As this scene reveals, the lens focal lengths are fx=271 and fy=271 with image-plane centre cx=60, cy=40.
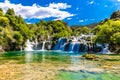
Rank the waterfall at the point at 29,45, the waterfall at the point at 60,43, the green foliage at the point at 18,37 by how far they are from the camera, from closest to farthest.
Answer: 1. the green foliage at the point at 18,37
2. the waterfall at the point at 60,43
3. the waterfall at the point at 29,45

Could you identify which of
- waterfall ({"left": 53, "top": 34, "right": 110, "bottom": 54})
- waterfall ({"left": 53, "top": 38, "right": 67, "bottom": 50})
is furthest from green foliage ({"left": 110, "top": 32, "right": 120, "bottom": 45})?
waterfall ({"left": 53, "top": 38, "right": 67, "bottom": 50})

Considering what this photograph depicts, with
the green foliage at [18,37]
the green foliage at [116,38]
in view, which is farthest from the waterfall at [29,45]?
the green foliage at [116,38]

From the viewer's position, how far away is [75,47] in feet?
305

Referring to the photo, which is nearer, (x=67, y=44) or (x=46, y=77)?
(x=46, y=77)

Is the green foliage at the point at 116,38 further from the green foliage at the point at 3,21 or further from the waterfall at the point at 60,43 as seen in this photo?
the green foliage at the point at 3,21

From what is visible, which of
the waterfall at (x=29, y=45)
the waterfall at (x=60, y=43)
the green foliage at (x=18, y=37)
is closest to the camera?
the green foliage at (x=18, y=37)

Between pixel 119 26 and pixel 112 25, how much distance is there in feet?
6.93

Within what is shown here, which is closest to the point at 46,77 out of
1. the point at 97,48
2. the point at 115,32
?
the point at 115,32

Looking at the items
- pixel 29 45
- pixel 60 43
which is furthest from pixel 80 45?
pixel 29 45

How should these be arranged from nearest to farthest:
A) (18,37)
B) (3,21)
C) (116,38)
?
(116,38) < (3,21) < (18,37)

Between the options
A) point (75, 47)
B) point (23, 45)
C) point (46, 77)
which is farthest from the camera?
point (23, 45)

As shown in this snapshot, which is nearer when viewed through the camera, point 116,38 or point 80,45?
point 116,38

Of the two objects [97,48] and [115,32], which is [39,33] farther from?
[115,32]

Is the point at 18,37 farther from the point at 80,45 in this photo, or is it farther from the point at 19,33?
the point at 80,45
